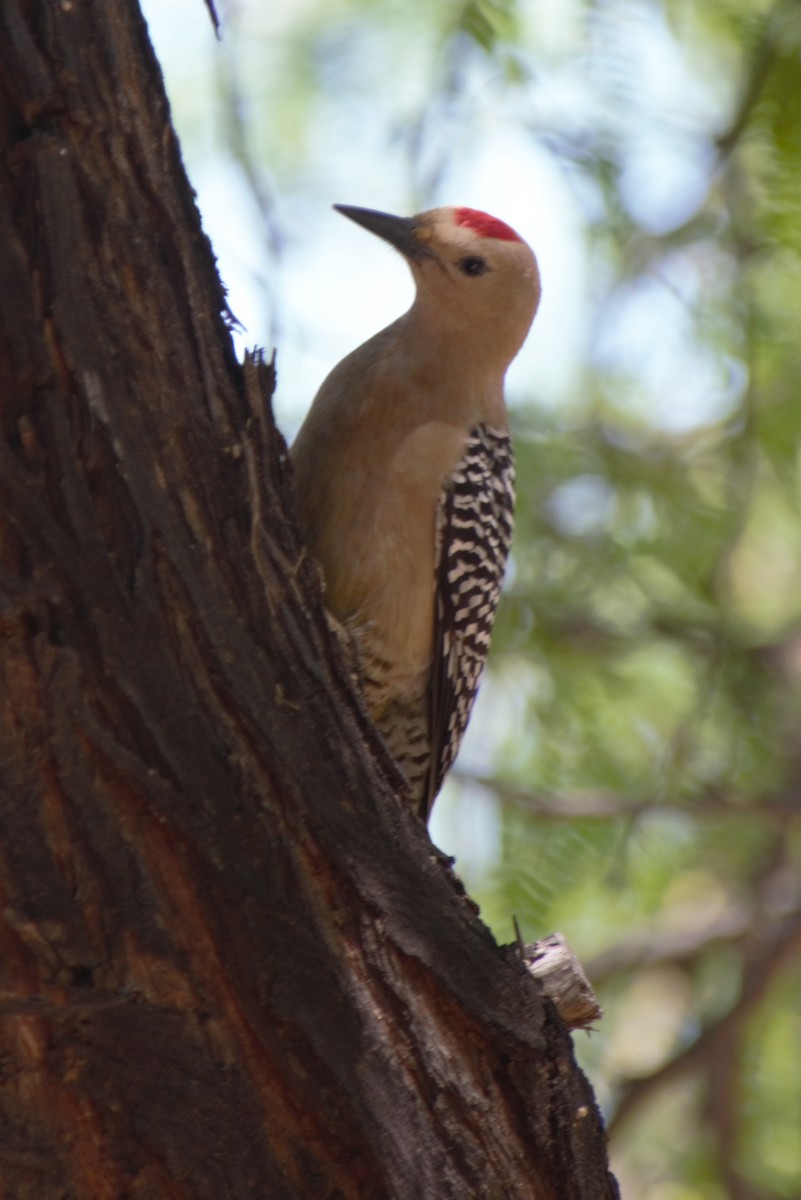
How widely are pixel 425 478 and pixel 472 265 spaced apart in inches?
31.0

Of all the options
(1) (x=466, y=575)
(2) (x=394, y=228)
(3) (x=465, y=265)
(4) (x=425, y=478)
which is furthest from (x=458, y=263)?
(1) (x=466, y=575)

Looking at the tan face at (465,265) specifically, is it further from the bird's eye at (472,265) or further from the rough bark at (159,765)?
the rough bark at (159,765)

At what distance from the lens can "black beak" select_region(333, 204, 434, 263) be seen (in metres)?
4.45

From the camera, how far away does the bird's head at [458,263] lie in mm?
4473

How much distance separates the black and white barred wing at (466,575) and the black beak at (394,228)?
0.59 metres

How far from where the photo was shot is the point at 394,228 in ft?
14.6

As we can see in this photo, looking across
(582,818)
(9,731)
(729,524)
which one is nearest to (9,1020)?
(9,731)

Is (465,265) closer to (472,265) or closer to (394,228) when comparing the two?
(472,265)

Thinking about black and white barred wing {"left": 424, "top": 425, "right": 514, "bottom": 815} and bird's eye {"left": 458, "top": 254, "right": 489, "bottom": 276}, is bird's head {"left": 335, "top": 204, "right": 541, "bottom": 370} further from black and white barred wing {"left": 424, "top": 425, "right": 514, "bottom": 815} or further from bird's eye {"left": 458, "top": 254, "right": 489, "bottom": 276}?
black and white barred wing {"left": 424, "top": 425, "right": 514, "bottom": 815}

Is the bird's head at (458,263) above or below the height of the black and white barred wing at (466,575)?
above

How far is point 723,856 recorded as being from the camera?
625 centimetres

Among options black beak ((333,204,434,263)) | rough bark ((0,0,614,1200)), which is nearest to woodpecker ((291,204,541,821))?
black beak ((333,204,434,263))

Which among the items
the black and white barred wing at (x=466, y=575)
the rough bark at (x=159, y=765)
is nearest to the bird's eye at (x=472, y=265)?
the black and white barred wing at (x=466, y=575)

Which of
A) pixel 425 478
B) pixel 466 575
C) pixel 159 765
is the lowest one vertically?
pixel 159 765
